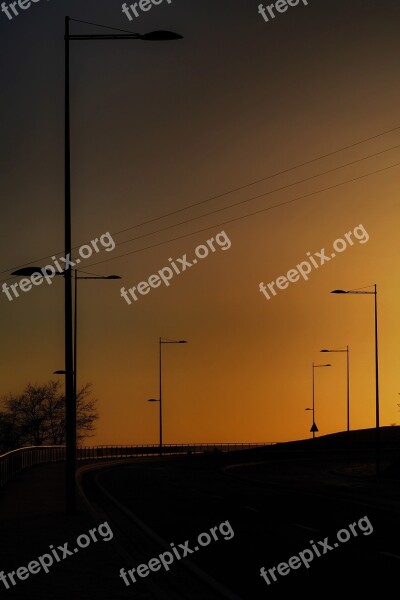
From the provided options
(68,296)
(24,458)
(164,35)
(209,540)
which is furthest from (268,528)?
(24,458)

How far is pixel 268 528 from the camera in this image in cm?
2461

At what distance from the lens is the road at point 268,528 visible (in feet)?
54.3

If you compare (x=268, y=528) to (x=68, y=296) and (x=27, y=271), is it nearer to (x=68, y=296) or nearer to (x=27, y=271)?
(x=68, y=296)

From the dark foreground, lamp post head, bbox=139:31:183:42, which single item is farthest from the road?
lamp post head, bbox=139:31:183:42

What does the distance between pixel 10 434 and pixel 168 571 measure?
124 metres

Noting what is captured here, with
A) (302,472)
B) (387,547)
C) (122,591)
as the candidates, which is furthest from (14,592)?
(302,472)

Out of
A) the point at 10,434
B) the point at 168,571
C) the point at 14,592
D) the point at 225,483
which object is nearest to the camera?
the point at 14,592

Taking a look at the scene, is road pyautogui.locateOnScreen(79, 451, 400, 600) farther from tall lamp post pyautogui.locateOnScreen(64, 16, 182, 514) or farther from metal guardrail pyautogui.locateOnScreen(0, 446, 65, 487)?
metal guardrail pyautogui.locateOnScreen(0, 446, 65, 487)

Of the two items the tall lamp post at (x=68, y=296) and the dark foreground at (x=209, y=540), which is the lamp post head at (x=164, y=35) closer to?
the tall lamp post at (x=68, y=296)

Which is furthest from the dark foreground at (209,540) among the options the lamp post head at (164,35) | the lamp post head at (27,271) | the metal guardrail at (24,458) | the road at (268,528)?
the lamp post head at (164,35)

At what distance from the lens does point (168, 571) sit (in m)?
17.3

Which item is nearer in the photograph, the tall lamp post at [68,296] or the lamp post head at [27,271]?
the tall lamp post at [68,296]

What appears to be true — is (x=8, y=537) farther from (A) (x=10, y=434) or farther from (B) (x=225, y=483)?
(A) (x=10, y=434)

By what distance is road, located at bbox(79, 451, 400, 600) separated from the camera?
16547 mm
